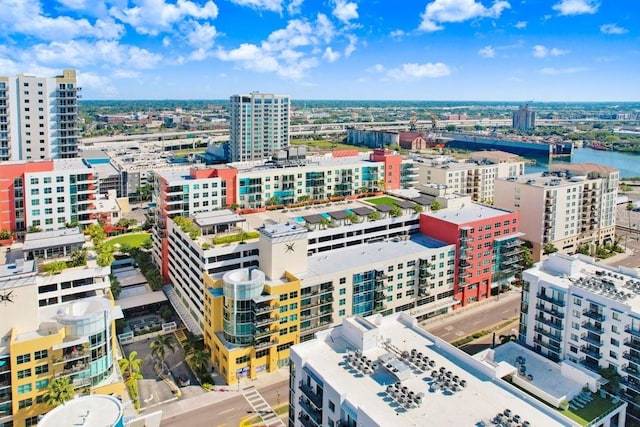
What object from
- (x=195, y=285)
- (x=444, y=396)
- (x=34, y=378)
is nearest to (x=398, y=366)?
(x=444, y=396)

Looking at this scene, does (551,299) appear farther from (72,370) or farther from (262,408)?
(72,370)

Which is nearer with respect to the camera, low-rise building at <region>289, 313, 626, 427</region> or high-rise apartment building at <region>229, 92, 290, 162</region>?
low-rise building at <region>289, 313, 626, 427</region>

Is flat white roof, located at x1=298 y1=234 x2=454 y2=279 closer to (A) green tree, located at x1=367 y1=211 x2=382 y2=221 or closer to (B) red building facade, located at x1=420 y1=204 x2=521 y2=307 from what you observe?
(B) red building facade, located at x1=420 y1=204 x2=521 y2=307

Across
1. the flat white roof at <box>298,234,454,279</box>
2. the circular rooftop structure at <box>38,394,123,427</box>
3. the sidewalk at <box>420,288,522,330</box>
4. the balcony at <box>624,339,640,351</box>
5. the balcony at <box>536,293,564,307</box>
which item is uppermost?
the flat white roof at <box>298,234,454,279</box>

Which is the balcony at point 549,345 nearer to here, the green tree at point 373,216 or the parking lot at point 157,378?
the green tree at point 373,216

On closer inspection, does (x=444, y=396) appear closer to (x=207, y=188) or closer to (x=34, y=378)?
(x=34, y=378)

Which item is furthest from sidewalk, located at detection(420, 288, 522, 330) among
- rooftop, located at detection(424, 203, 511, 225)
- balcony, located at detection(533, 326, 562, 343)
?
balcony, located at detection(533, 326, 562, 343)

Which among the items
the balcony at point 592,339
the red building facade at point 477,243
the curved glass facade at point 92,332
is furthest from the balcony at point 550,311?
the curved glass facade at point 92,332
